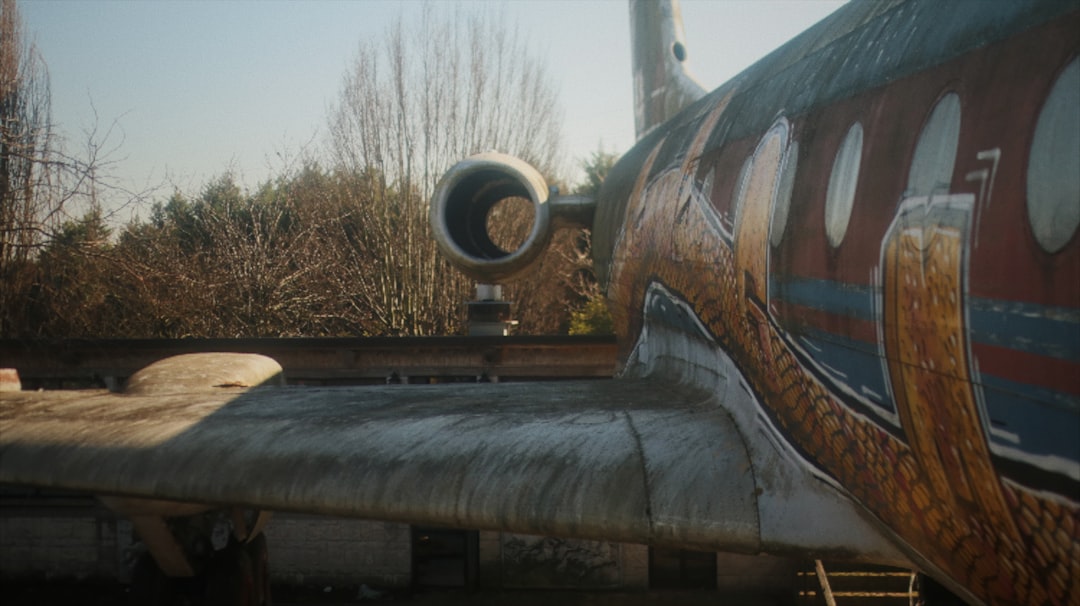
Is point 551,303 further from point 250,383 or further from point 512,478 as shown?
point 512,478

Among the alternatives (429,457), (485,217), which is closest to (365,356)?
(485,217)

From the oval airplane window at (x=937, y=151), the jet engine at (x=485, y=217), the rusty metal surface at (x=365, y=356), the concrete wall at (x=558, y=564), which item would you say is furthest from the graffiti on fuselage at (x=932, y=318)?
the concrete wall at (x=558, y=564)

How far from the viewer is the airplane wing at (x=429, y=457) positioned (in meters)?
3.39

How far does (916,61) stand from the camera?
2582 mm

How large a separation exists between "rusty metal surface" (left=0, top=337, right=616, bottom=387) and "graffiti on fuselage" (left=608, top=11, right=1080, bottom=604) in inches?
313

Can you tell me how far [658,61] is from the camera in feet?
31.2

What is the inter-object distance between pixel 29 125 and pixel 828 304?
16.2 meters

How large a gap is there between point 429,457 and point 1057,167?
264 centimetres

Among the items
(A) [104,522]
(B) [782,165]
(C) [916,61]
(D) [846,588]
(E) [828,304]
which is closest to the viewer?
(C) [916,61]

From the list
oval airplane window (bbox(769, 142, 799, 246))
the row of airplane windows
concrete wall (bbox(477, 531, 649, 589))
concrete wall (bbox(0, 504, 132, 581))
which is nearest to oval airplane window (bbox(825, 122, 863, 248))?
the row of airplane windows

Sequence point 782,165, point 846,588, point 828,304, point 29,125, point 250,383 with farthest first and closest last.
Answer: point 29,125, point 846,588, point 250,383, point 782,165, point 828,304

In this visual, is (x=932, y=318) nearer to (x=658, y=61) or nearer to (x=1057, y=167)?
(x=1057, y=167)

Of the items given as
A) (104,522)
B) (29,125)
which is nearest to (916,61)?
(104,522)

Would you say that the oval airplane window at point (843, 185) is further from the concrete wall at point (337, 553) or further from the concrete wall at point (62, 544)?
the concrete wall at point (62, 544)
